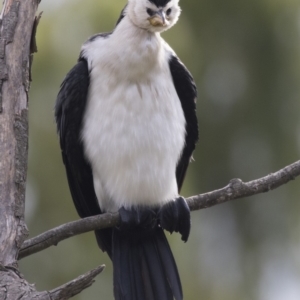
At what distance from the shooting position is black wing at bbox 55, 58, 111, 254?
4367 millimetres

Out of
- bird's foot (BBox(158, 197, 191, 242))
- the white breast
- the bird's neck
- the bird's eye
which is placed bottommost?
bird's foot (BBox(158, 197, 191, 242))

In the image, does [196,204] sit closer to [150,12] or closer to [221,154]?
[150,12]

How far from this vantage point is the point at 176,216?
4230 millimetres

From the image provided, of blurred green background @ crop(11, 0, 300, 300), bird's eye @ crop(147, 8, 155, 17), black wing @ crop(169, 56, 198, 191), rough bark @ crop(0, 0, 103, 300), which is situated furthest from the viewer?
blurred green background @ crop(11, 0, 300, 300)

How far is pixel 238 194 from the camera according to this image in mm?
3828

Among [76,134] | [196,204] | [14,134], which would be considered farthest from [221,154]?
[14,134]

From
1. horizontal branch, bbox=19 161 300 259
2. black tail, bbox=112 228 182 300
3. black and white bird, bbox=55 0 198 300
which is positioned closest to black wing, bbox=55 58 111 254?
black and white bird, bbox=55 0 198 300

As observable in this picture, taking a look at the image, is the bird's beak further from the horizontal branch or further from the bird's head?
the horizontal branch

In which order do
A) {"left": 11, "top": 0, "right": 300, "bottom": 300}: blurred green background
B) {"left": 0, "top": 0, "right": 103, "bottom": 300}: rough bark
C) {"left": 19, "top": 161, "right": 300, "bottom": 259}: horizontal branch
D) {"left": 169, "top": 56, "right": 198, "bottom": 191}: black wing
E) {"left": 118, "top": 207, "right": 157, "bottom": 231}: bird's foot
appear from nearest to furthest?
{"left": 0, "top": 0, "right": 103, "bottom": 300}: rough bark → {"left": 19, "top": 161, "right": 300, "bottom": 259}: horizontal branch → {"left": 118, "top": 207, "right": 157, "bottom": 231}: bird's foot → {"left": 169, "top": 56, "right": 198, "bottom": 191}: black wing → {"left": 11, "top": 0, "right": 300, "bottom": 300}: blurred green background

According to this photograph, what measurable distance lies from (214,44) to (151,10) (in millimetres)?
3942

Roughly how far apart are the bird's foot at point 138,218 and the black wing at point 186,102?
42cm

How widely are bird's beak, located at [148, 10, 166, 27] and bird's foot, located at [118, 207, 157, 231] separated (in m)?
0.92

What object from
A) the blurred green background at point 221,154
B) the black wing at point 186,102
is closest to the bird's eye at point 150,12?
the black wing at point 186,102

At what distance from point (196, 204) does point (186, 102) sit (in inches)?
33.8
